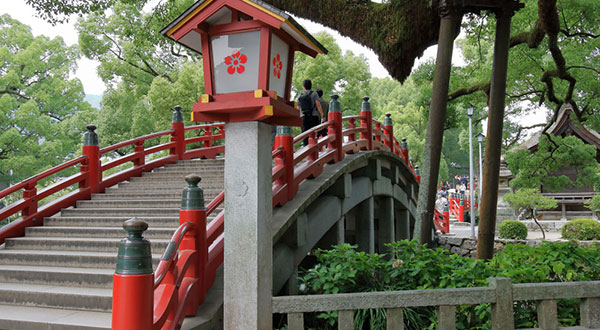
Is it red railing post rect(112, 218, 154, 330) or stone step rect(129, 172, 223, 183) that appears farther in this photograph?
stone step rect(129, 172, 223, 183)

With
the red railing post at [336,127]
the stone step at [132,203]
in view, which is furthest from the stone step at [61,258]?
the red railing post at [336,127]

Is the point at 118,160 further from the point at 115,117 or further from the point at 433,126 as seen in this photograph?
the point at 115,117

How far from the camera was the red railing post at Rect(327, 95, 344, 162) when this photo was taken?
8.56 m

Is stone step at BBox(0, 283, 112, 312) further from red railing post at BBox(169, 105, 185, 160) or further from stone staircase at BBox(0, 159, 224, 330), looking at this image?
red railing post at BBox(169, 105, 185, 160)

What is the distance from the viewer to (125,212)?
7.64m

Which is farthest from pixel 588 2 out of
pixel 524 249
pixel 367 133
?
pixel 524 249

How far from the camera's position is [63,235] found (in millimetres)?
6992

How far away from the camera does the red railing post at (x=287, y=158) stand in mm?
6441

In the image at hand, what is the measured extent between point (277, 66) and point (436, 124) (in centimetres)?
361

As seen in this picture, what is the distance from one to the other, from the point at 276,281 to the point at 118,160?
4.45m

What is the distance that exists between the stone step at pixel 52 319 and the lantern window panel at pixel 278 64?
2850 mm

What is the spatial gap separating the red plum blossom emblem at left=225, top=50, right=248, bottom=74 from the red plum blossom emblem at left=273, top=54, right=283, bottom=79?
0.89 ft

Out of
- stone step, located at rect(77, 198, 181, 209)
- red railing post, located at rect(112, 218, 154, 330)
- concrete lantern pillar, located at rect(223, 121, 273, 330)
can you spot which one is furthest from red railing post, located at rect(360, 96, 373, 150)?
red railing post, located at rect(112, 218, 154, 330)

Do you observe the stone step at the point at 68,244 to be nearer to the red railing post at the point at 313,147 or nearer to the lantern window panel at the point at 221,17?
the red railing post at the point at 313,147
